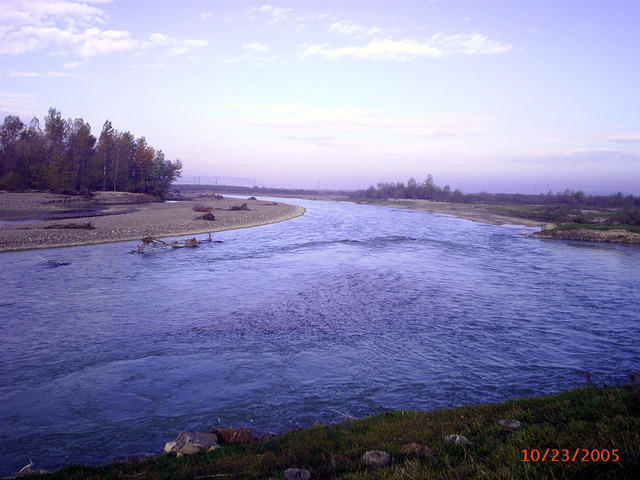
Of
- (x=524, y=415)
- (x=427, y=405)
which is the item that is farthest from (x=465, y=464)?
(x=427, y=405)

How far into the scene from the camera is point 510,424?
5.83 metres

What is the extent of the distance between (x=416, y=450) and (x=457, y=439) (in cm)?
56

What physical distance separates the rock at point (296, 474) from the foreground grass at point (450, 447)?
0.34ft

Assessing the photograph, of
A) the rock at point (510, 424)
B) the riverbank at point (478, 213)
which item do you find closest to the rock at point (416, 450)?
the rock at point (510, 424)

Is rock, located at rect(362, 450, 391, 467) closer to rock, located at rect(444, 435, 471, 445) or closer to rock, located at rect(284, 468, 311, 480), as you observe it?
rock, located at rect(284, 468, 311, 480)

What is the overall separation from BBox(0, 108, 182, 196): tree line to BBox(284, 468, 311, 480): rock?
69721 mm

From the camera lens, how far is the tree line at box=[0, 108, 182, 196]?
6366cm

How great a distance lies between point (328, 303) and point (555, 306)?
358 inches

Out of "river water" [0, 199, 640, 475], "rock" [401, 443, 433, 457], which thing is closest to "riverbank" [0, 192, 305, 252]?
"river water" [0, 199, 640, 475]

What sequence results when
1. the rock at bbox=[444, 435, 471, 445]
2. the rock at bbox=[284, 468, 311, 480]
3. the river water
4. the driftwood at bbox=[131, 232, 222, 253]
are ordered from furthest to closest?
the driftwood at bbox=[131, 232, 222, 253] → the river water → the rock at bbox=[444, 435, 471, 445] → the rock at bbox=[284, 468, 311, 480]

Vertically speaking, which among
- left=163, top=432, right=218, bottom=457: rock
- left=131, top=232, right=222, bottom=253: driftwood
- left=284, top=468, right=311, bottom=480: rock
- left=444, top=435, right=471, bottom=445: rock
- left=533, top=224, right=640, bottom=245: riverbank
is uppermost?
left=533, top=224, right=640, bottom=245: riverbank

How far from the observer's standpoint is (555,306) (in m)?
16.6

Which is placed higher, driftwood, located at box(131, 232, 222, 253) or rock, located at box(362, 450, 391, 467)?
rock, located at box(362, 450, 391, 467)

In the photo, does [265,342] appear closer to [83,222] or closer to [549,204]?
[83,222]
